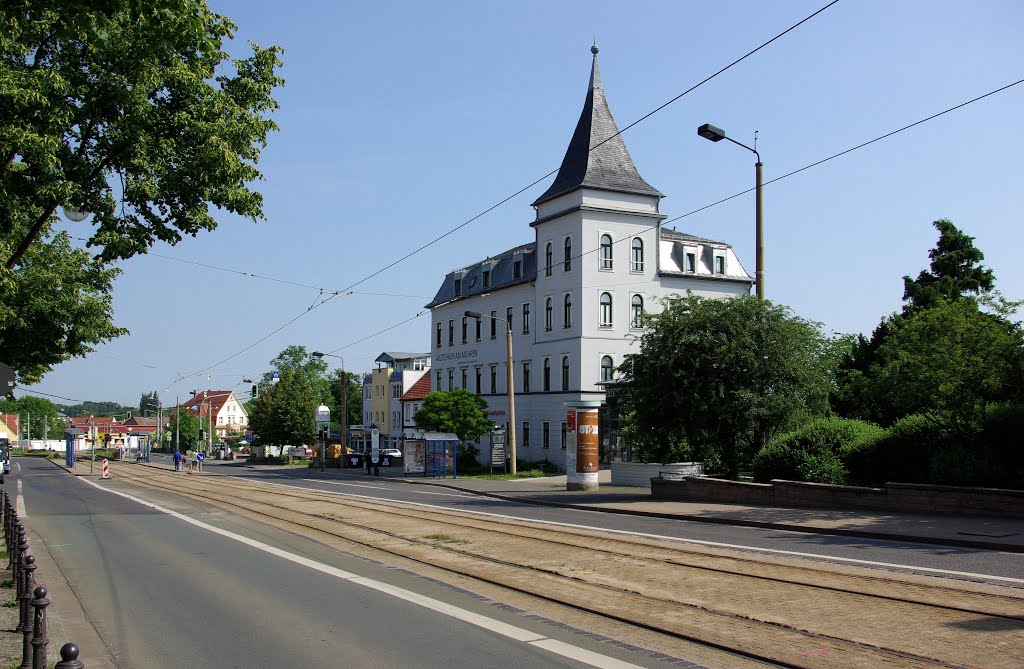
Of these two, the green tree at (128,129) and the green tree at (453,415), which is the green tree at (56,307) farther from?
the green tree at (453,415)

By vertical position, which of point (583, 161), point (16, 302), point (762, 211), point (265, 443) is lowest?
point (265, 443)

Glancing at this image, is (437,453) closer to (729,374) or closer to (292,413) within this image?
(729,374)

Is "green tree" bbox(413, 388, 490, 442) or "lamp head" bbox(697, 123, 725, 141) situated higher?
"lamp head" bbox(697, 123, 725, 141)

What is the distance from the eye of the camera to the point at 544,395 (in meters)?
51.5

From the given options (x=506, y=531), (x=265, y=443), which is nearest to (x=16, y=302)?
(x=506, y=531)

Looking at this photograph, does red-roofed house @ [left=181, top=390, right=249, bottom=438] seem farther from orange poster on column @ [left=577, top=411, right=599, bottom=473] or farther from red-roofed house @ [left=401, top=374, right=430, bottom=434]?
orange poster on column @ [left=577, top=411, right=599, bottom=473]

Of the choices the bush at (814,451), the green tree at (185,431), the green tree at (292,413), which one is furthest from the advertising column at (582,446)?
the green tree at (185,431)

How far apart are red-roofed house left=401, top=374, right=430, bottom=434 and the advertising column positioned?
4535 centimetres

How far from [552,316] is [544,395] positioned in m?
4.68

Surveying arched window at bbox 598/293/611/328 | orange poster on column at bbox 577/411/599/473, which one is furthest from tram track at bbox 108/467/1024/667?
arched window at bbox 598/293/611/328

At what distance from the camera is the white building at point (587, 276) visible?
48.8m

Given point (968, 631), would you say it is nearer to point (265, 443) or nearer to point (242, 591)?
point (242, 591)

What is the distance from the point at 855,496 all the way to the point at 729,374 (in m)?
6.02

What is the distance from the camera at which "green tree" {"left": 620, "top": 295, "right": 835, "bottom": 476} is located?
79.8ft
